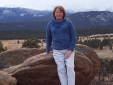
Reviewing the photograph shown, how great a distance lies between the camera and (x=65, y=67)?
9492mm

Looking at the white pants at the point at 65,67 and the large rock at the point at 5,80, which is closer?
the white pants at the point at 65,67

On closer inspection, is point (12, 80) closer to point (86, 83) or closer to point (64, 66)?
point (64, 66)

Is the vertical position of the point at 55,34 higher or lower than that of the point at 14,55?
higher

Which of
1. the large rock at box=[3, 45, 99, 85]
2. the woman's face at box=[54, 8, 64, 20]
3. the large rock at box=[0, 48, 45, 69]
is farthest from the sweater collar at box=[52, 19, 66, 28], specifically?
the large rock at box=[0, 48, 45, 69]

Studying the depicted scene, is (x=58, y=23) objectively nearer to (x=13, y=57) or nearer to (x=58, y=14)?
(x=58, y=14)

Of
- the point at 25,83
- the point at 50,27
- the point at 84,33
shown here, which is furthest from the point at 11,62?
the point at 84,33

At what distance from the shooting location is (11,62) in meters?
15.5

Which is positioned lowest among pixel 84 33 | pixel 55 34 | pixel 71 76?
pixel 84 33

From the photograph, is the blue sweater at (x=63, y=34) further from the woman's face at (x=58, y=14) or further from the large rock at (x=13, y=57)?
the large rock at (x=13, y=57)

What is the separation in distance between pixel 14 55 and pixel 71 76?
662 cm

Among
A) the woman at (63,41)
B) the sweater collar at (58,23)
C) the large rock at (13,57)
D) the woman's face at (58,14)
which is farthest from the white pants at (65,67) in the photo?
the large rock at (13,57)

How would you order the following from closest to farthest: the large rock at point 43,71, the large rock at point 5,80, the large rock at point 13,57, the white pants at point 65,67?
the white pants at point 65,67, the large rock at point 5,80, the large rock at point 43,71, the large rock at point 13,57

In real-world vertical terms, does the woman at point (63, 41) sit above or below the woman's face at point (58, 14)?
below

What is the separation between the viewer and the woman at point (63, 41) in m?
9.19
